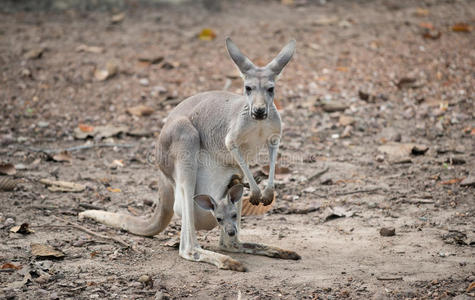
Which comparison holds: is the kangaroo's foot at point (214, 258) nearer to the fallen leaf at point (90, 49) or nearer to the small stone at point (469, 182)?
the small stone at point (469, 182)

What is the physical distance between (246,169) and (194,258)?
69cm

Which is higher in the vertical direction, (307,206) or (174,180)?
(174,180)

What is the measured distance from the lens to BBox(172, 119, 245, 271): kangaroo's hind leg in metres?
4.14

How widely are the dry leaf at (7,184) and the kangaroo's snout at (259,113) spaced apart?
2.46 meters

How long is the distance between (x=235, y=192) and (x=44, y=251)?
4.38ft

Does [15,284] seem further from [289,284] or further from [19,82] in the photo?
[19,82]

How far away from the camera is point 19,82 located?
7973mm

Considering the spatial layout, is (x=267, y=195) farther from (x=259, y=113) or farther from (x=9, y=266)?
(x=9, y=266)

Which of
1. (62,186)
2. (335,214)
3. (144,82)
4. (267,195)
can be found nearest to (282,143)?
(335,214)

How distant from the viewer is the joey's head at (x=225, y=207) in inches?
166

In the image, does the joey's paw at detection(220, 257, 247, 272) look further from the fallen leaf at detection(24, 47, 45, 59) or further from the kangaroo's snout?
the fallen leaf at detection(24, 47, 45, 59)

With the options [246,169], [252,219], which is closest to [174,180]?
[246,169]

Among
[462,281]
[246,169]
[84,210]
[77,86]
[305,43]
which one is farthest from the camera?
[305,43]

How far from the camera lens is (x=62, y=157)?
627 centimetres
